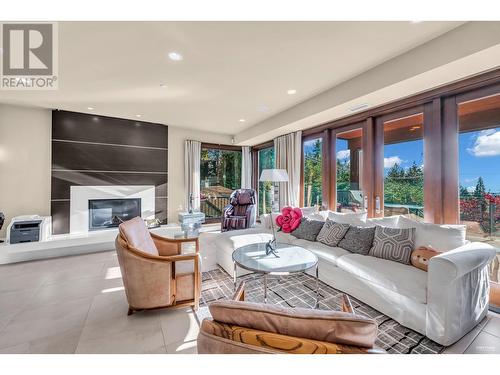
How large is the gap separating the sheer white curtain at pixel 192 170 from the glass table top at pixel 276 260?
368cm

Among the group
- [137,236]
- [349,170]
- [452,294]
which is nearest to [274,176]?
[349,170]

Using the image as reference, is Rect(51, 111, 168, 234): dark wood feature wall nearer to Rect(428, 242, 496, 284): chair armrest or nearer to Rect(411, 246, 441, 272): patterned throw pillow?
Rect(411, 246, 441, 272): patterned throw pillow

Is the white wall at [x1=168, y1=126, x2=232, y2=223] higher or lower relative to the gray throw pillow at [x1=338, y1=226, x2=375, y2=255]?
higher

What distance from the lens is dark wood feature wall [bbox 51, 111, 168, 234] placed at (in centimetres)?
441

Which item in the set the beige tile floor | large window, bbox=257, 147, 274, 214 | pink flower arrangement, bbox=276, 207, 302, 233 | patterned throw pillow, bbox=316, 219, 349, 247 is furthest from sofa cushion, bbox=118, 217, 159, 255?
large window, bbox=257, 147, 274, 214

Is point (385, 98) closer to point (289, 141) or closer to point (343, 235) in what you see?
point (343, 235)

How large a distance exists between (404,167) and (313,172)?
1.74m

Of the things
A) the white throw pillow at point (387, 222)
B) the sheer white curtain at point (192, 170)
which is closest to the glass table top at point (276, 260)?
the white throw pillow at point (387, 222)

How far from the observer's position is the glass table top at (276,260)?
194 cm

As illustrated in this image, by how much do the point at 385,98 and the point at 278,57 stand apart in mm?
1595

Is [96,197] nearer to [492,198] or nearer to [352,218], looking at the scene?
[352,218]

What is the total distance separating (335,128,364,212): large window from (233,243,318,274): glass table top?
6.01 feet

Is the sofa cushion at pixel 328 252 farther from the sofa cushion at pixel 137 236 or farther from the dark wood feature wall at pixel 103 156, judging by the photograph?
the dark wood feature wall at pixel 103 156
